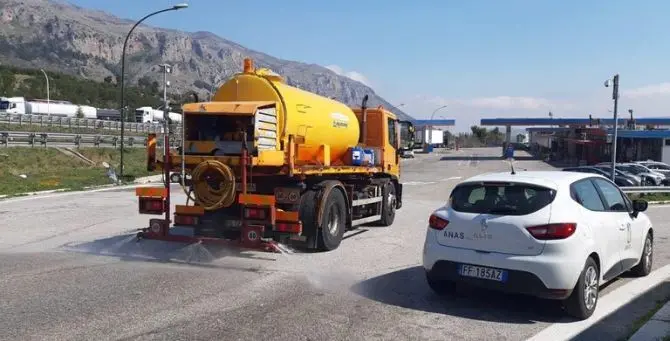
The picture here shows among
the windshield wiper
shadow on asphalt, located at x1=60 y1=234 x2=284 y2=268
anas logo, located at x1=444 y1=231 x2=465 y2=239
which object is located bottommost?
shadow on asphalt, located at x1=60 y1=234 x2=284 y2=268

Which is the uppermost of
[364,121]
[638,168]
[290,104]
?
[290,104]

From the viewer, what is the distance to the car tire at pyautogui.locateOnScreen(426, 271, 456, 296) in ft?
25.4

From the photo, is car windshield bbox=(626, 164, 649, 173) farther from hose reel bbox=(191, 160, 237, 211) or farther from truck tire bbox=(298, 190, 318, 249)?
hose reel bbox=(191, 160, 237, 211)

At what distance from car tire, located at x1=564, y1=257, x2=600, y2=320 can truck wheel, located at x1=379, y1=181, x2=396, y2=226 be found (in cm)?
776

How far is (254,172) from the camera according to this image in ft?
34.2

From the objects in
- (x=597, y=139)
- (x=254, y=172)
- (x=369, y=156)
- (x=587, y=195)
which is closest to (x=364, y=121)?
(x=369, y=156)

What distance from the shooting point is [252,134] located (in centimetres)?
1016

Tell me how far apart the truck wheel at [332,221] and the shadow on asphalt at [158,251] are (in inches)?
46.4

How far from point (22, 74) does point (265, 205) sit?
334 feet

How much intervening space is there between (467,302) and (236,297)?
106 inches

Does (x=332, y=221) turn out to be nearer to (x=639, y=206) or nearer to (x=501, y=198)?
(x=501, y=198)

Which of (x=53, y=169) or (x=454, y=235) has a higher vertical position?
(x=454, y=235)

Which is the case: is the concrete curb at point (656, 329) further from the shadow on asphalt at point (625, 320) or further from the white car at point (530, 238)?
the white car at point (530, 238)

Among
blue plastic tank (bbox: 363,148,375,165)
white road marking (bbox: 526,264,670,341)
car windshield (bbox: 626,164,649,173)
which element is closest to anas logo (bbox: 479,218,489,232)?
white road marking (bbox: 526,264,670,341)
